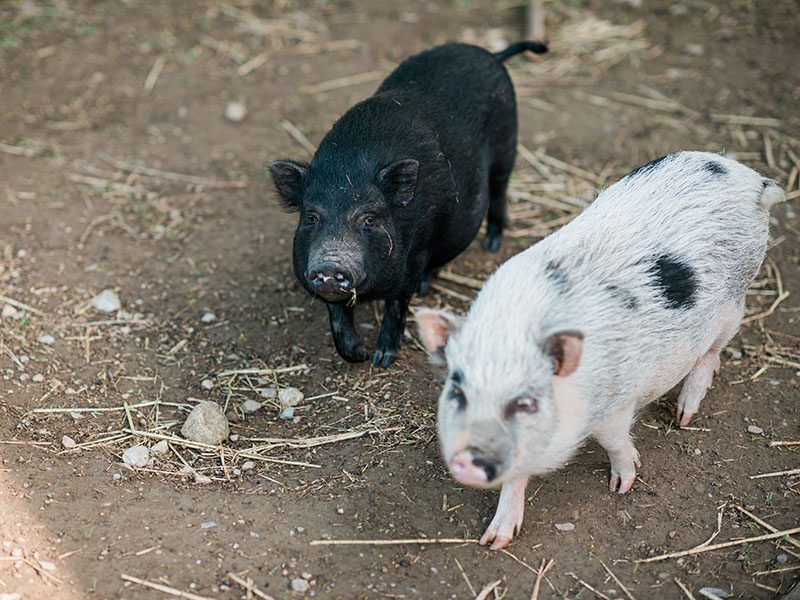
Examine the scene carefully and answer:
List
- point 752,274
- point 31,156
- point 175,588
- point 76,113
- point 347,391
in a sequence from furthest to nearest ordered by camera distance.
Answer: point 76,113 < point 31,156 < point 347,391 < point 752,274 < point 175,588

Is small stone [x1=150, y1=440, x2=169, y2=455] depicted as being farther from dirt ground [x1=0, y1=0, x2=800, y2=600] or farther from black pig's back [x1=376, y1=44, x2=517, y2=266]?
black pig's back [x1=376, y1=44, x2=517, y2=266]

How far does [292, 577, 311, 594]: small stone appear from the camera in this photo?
3486 mm

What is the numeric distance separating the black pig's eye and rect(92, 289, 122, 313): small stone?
2.63 m

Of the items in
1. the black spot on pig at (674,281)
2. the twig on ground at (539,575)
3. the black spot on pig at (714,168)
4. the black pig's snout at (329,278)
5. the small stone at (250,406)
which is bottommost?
the small stone at (250,406)

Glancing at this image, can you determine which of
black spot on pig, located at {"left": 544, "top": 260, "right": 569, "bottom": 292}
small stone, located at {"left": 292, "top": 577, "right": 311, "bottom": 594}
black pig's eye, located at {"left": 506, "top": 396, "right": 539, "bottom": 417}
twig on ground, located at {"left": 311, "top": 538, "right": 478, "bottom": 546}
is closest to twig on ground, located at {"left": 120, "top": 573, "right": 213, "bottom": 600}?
small stone, located at {"left": 292, "top": 577, "right": 311, "bottom": 594}

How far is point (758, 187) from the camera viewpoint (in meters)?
4.19

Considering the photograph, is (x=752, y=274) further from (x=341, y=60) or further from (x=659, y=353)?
(x=341, y=60)

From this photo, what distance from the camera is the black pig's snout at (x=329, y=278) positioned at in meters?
4.16

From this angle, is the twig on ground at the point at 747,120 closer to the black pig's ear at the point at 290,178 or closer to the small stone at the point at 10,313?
the black pig's ear at the point at 290,178

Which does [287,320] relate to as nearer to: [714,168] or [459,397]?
[459,397]

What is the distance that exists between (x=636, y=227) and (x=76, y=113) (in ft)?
14.6

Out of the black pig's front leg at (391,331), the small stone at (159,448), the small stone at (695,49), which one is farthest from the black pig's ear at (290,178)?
the small stone at (695,49)

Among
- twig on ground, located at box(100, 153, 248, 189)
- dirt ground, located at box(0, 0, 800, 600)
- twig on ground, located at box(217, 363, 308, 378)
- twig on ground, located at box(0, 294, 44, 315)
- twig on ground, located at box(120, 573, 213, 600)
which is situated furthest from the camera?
twig on ground, located at box(100, 153, 248, 189)

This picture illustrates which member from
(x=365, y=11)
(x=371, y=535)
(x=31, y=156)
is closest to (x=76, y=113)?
(x=31, y=156)
